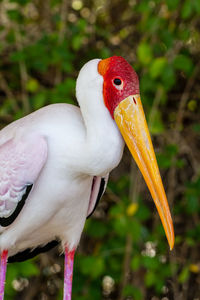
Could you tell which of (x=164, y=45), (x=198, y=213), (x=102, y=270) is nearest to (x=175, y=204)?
(x=198, y=213)

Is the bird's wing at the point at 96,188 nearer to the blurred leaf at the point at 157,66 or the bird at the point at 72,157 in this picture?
the bird at the point at 72,157

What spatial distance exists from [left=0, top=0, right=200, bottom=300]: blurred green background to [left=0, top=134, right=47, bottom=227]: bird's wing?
3.04 ft

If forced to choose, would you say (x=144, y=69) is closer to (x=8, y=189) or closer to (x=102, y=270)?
(x=102, y=270)

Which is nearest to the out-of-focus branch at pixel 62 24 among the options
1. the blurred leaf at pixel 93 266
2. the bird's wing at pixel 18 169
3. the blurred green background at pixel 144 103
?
the blurred green background at pixel 144 103

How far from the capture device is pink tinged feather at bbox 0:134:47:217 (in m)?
1.65

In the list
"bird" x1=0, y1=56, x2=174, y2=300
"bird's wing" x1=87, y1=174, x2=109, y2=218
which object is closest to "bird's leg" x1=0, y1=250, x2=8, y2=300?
"bird" x1=0, y1=56, x2=174, y2=300

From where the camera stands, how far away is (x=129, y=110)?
1520mm

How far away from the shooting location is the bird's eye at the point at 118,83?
152 centimetres

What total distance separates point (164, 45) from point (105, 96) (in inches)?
61.7

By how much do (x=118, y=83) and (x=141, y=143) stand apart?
158 mm

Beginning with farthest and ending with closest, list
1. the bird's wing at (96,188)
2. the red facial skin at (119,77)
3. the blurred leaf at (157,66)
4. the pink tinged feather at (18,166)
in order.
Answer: the blurred leaf at (157,66)
the bird's wing at (96,188)
the pink tinged feather at (18,166)
the red facial skin at (119,77)

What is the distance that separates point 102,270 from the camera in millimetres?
2926

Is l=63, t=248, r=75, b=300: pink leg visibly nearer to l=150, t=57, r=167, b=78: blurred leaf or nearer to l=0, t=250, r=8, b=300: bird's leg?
l=0, t=250, r=8, b=300: bird's leg

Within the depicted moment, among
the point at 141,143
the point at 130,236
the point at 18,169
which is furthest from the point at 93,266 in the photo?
the point at 141,143
